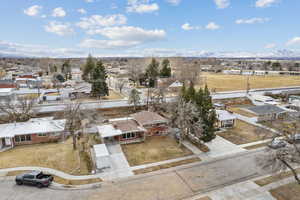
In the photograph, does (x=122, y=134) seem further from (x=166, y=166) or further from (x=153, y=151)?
(x=166, y=166)

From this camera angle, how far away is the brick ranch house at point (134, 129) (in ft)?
80.3

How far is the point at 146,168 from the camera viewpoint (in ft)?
61.0

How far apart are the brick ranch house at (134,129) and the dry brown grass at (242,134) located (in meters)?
9.12

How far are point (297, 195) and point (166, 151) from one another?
1228cm

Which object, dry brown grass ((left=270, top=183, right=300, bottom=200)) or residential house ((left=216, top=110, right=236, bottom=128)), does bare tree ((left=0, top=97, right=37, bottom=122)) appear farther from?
dry brown grass ((left=270, top=183, right=300, bottom=200))

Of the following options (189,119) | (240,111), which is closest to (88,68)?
(240,111)

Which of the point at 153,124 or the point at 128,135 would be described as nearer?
the point at 128,135

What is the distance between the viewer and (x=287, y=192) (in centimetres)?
1520

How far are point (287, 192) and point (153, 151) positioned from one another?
42.4 ft

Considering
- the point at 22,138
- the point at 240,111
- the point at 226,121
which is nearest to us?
the point at 22,138

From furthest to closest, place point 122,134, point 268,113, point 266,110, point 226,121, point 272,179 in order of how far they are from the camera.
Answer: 1. point 266,110
2. point 268,113
3. point 226,121
4. point 122,134
5. point 272,179

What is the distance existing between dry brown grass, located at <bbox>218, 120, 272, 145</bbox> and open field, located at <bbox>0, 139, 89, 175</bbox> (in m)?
19.2

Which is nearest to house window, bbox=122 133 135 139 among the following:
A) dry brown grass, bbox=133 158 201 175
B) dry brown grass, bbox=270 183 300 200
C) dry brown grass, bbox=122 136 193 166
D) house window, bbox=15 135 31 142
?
dry brown grass, bbox=122 136 193 166

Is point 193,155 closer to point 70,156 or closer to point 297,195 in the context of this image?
point 297,195
